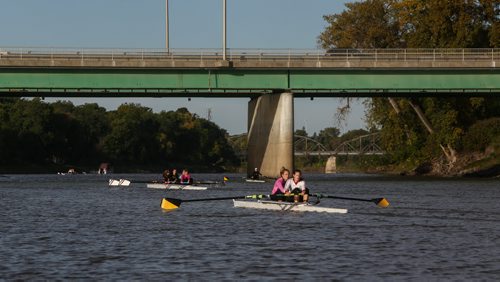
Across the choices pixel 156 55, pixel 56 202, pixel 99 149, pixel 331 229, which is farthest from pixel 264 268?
pixel 99 149

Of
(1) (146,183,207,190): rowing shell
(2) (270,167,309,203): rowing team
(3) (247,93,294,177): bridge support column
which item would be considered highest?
(3) (247,93,294,177): bridge support column

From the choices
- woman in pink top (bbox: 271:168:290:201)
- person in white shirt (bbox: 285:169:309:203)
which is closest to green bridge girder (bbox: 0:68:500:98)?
woman in pink top (bbox: 271:168:290:201)

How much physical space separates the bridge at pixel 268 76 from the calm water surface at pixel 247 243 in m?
33.5

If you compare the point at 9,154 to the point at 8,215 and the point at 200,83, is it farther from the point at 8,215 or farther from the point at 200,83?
the point at 8,215

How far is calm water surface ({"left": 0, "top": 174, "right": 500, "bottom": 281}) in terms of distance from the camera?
26.0 metres

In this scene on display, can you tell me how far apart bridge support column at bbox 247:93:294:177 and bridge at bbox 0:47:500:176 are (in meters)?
0.09

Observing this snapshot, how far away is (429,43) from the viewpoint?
10412 cm

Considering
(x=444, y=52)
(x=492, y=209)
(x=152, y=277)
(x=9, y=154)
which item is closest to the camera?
(x=152, y=277)

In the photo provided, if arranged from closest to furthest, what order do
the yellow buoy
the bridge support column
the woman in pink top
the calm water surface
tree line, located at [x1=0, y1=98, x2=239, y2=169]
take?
the calm water surface, the woman in pink top, the yellow buoy, the bridge support column, tree line, located at [x1=0, y1=98, x2=239, y2=169]

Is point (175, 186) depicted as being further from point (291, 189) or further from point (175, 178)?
point (291, 189)

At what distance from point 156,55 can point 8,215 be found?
4098 cm

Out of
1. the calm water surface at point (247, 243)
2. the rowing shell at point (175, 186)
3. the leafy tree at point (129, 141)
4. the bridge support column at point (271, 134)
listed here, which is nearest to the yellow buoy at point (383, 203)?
the calm water surface at point (247, 243)

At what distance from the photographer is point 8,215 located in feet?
147

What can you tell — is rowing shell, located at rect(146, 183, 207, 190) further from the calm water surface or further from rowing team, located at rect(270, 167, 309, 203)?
rowing team, located at rect(270, 167, 309, 203)
